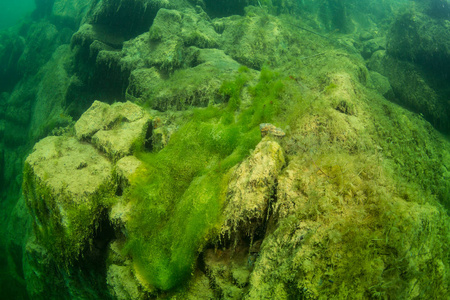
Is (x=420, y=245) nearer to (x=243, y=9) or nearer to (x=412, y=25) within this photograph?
(x=412, y=25)

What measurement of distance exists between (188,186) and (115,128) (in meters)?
2.48

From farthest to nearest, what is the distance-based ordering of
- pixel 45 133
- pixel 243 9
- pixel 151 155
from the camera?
pixel 243 9 → pixel 45 133 → pixel 151 155

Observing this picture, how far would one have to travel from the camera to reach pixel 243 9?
455 inches

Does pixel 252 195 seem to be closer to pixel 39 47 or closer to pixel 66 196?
pixel 66 196

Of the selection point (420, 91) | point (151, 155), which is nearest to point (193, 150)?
point (151, 155)

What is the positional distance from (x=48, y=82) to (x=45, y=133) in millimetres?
4385

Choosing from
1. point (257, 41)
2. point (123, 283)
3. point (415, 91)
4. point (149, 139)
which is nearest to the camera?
point (123, 283)

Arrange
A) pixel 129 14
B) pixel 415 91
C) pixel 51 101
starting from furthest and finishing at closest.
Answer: pixel 51 101, pixel 129 14, pixel 415 91

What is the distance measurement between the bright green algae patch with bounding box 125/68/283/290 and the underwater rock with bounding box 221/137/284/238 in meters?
0.17

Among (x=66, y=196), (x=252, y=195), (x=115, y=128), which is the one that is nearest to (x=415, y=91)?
(x=252, y=195)

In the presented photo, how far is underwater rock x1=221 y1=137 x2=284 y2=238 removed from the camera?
2.41m

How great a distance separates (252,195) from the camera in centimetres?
245

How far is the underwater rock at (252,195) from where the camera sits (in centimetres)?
241

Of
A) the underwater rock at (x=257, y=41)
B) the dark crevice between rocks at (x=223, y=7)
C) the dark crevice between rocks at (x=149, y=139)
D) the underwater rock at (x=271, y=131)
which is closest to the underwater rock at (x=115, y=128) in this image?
the dark crevice between rocks at (x=149, y=139)
